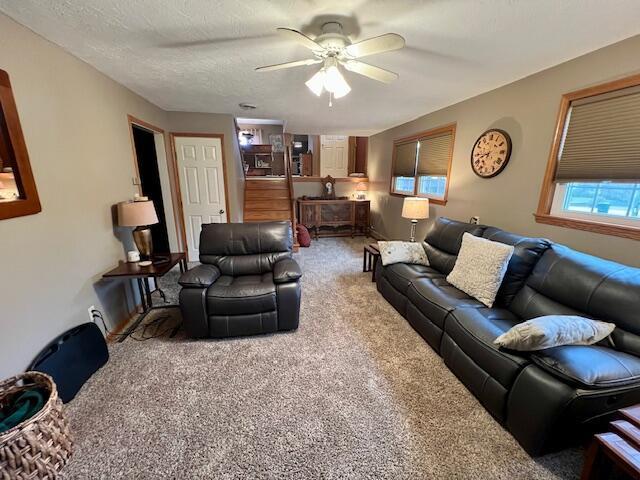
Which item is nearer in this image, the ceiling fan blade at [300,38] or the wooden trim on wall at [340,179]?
the ceiling fan blade at [300,38]

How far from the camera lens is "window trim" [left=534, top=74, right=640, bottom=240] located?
1789mm

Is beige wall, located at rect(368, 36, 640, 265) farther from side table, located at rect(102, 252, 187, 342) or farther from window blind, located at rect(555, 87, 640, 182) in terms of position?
side table, located at rect(102, 252, 187, 342)

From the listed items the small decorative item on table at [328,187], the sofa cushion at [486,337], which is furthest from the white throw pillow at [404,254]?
the small decorative item on table at [328,187]

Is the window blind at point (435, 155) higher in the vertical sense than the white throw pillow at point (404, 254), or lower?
higher

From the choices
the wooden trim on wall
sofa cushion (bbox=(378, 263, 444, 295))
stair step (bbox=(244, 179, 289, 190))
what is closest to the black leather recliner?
sofa cushion (bbox=(378, 263, 444, 295))

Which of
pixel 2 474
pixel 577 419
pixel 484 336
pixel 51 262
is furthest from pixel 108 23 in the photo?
pixel 577 419

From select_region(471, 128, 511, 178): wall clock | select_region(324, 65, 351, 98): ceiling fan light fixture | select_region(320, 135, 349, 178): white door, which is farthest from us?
select_region(320, 135, 349, 178): white door

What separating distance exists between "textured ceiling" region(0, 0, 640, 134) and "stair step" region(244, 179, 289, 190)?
2.65 meters

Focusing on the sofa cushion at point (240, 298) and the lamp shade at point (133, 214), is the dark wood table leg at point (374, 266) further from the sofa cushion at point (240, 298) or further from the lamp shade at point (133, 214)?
the lamp shade at point (133, 214)

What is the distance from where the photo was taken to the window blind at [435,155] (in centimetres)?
358

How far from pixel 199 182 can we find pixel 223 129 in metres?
0.93

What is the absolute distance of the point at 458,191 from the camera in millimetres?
3395

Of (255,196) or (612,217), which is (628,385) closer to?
(612,217)

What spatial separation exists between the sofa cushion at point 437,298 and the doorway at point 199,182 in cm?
328
